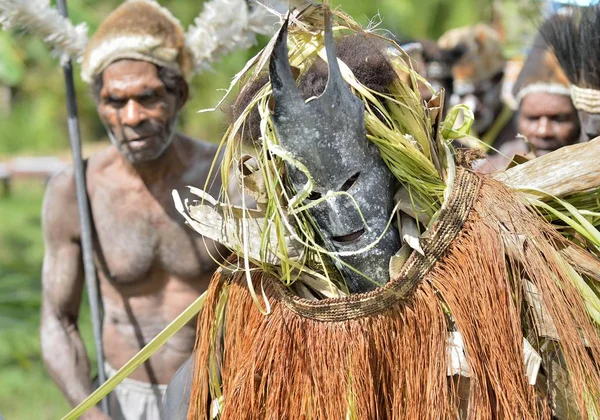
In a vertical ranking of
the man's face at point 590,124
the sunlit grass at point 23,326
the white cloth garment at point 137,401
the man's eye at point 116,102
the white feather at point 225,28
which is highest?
the white feather at point 225,28

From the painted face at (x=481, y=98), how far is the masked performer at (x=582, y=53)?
139 inches

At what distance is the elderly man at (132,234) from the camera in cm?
393

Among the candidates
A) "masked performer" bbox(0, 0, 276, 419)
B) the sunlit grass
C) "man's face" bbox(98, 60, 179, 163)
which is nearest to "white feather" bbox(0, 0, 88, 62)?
"masked performer" bbox(0, 0, 276, 419)

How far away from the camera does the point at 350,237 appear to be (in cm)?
189

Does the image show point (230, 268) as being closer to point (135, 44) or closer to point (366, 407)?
point (366, 407)

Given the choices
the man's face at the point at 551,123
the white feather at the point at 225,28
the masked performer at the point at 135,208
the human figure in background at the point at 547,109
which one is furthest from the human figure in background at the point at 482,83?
the masked performer at the point at 135,208

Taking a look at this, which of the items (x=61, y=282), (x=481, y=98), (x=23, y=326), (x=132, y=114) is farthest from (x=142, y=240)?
(x=23, y=326)

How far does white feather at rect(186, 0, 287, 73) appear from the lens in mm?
3951

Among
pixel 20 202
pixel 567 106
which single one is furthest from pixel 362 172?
pixel 20 202

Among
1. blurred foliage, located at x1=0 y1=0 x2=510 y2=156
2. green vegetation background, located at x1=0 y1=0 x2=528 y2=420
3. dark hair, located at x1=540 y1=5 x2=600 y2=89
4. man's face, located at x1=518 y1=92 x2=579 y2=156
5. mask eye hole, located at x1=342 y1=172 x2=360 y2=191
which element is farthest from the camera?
blurred foliage, located at x1=0 y1=0 x2=510 y2=156

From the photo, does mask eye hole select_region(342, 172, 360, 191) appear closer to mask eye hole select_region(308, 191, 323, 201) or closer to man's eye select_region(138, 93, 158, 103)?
mask eye hole select_region(308, 191, 323, 201)

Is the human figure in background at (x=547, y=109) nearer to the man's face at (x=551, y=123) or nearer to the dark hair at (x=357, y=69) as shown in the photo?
the man's face at (x=551, y=123)

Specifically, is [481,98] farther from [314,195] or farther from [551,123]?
[314,195]

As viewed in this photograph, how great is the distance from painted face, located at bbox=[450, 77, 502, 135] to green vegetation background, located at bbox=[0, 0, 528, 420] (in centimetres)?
74
